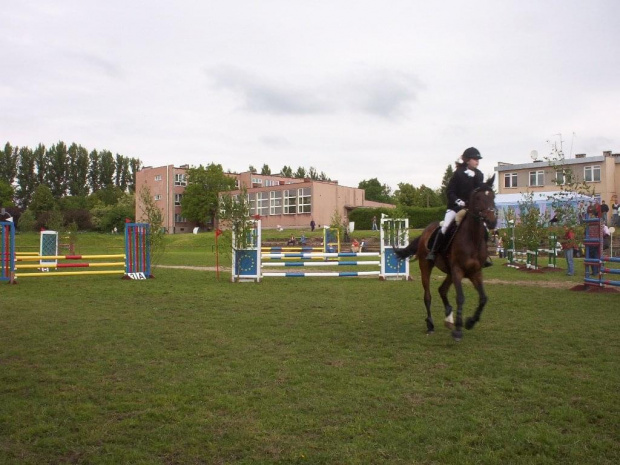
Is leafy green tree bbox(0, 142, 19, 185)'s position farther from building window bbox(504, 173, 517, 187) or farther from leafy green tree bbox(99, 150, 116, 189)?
building window bbox(504, 173, 517, 187)

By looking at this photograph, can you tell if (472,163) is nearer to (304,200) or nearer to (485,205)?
(485,205)

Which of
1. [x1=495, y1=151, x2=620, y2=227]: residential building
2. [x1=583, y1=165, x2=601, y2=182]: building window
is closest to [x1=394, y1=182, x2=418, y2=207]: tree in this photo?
[x1=495, y1=151, x2=620, y2=227]: residential building

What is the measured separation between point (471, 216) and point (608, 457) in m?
4.68

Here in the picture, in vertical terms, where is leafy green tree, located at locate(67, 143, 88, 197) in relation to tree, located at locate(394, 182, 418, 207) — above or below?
above

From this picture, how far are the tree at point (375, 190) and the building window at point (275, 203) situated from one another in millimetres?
41777

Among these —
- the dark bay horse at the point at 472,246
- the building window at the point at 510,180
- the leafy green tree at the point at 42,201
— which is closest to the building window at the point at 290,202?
the building window at the point at 510,180

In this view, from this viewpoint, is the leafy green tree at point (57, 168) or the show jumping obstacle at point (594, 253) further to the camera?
the leafy green tree at point (57, 168)

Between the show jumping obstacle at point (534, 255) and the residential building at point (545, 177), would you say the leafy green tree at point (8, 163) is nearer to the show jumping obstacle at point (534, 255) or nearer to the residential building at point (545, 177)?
A: the residential building at point (545, 177)

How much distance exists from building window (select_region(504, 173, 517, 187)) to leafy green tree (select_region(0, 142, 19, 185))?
96814mm

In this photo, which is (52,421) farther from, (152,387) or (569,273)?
(569,273)

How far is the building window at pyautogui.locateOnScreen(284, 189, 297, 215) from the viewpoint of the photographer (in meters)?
72.2

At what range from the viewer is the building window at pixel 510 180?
5803 centimetres

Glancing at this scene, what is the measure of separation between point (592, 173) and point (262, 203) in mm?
42898

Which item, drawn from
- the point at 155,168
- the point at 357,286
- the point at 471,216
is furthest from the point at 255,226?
the point at 155,168
